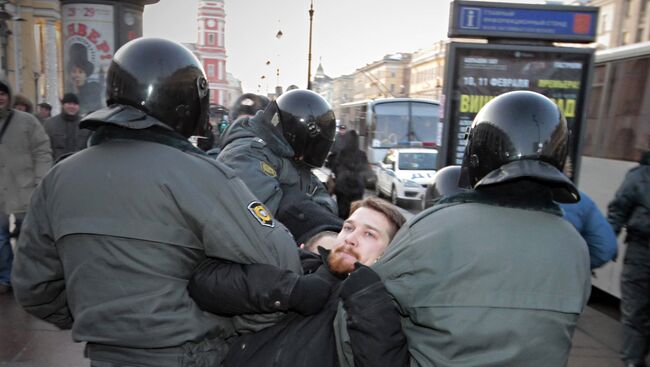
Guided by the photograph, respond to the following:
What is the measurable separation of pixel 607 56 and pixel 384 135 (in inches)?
466

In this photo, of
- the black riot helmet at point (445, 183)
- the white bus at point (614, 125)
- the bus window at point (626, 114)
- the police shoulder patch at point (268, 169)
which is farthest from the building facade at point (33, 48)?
the black riot helmet at point (445, 183)

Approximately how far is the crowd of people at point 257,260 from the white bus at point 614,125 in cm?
459

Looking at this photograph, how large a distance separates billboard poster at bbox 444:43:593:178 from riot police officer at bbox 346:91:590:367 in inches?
186

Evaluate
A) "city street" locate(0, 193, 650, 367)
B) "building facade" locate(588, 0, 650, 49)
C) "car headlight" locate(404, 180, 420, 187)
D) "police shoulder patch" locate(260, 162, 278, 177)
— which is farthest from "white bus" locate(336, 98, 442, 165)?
"building facade" locate(588, 0, 650, 49)

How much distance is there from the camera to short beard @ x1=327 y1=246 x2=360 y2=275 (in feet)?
6.14

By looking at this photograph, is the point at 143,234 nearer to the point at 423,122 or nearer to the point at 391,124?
the point at 391,124

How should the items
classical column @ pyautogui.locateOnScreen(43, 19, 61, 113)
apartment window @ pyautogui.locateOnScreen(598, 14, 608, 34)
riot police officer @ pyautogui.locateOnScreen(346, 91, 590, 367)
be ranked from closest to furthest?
1. riot police officer @ pyautogui.locateOnScreen(346, 91, 590, 367)
2. classical column @ pyautogui.locateOnScreen(43, 19, 61, 113)
3. apartment window @ pyautogui.locateOnScreen(598, 14, 608, 34)

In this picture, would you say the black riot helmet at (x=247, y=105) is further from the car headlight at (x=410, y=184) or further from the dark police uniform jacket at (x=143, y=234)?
the car headlight at (x=410, y=184)

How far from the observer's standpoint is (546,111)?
62.2 inches

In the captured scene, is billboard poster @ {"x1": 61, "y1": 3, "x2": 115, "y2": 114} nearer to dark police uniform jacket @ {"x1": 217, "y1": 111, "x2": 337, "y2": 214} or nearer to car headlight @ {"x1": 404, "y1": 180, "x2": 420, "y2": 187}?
dark police uniform jacket @ {"x1": 217, "y1": 111, "x2": 337, "y2": 214}

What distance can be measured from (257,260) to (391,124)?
1663cm

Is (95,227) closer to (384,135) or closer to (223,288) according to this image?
(223,288)

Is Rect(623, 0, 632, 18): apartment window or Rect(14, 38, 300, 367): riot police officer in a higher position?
Rect(623, 0, 632, 18): apartment window

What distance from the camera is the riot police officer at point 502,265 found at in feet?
4.55
